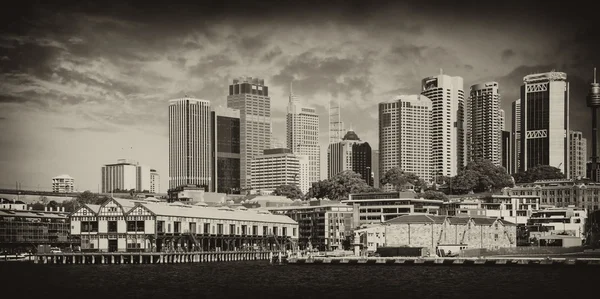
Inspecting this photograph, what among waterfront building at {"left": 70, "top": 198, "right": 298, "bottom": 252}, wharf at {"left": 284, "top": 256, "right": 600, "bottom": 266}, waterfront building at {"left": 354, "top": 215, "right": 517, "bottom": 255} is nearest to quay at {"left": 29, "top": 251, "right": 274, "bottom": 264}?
waterfront building at {"left": 70, "top": 198, "right": 298, "bottom": 252}

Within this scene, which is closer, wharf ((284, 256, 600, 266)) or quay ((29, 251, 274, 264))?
wharf ((284, 256, 600, 266))

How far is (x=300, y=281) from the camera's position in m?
115

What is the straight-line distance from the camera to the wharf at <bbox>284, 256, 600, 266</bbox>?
139250 millimetres

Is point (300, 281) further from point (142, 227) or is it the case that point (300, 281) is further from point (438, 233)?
point (438, 233)

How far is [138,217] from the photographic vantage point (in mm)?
157875

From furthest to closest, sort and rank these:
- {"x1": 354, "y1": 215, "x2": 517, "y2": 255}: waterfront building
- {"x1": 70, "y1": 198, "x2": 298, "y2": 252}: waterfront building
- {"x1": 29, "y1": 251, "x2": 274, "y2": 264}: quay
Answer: {"x1": 354, "y1": 215, "x2": 517, "y2": 255}: waterfront building → {"x1": 70, "y1": 198, "x2": 298, "y2": 252}: waterfront building → {"x1": 29, "y1": 251, "x2": 274, "y2": 264}: quay

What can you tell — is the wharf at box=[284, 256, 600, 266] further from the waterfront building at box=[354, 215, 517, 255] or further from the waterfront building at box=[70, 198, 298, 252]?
the waterfront building at box=[70, 198, 298, 252]

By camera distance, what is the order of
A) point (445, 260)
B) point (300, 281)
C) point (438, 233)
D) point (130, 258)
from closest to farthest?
point (300, 281), point (445, 260), point (130, 258), point (438, 233)

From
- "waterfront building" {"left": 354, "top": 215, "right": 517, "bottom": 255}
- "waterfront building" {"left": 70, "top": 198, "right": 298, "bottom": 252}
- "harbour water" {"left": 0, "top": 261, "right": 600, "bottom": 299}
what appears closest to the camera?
"harbour water" {"left": 0, "top": 261, "right": 600, "bottom": 299}

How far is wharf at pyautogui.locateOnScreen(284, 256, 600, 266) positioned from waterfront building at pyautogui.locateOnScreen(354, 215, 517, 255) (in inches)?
574

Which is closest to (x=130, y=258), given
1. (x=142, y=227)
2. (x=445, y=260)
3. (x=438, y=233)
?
(x=142, y=227)

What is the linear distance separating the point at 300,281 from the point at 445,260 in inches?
1489

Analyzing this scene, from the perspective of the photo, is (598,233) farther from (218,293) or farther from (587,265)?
(218,293)

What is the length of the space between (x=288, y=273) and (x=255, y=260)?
48.1 meters
